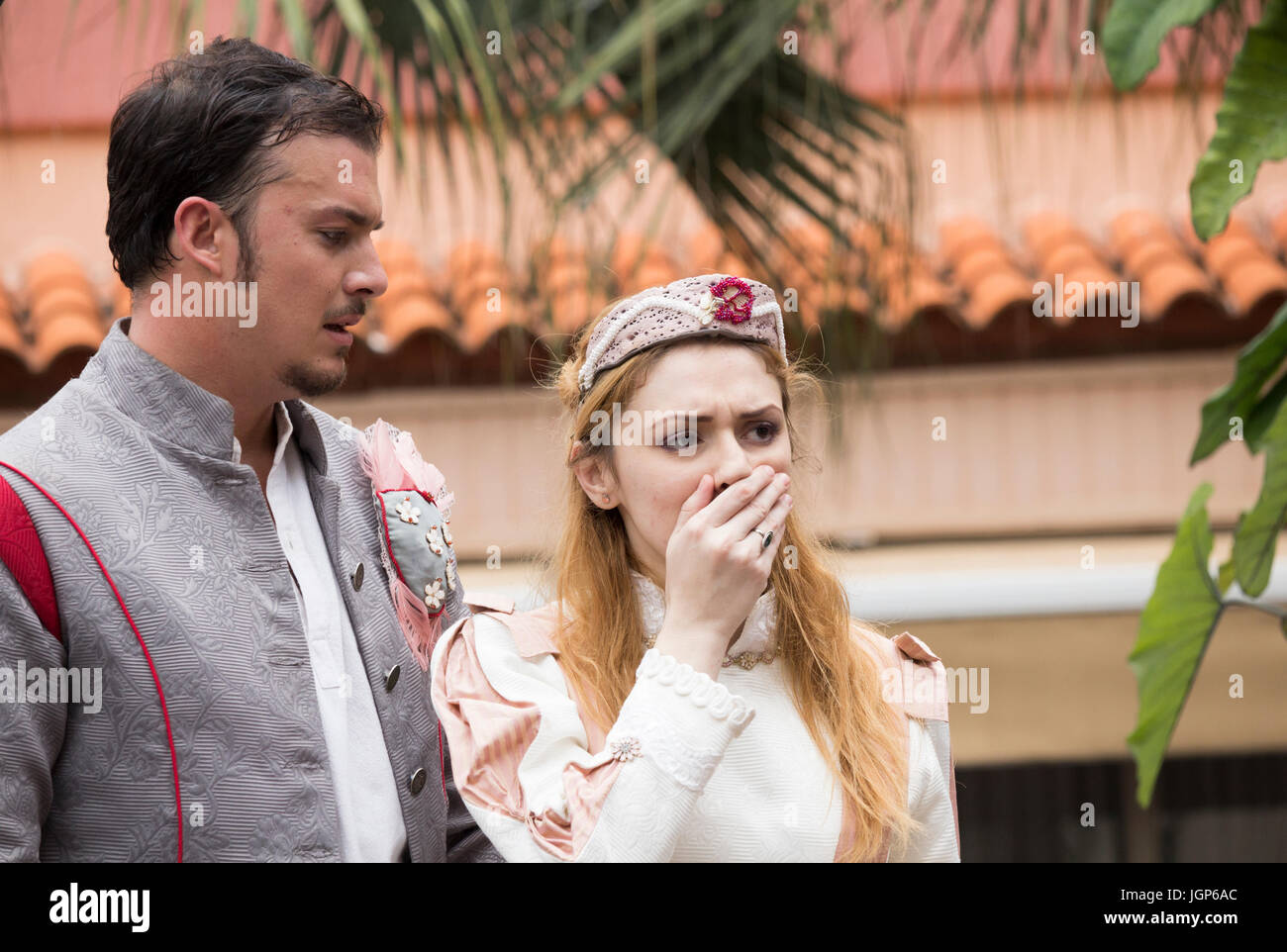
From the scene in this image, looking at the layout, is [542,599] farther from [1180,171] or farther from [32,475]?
[1180,171]

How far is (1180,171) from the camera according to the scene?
194 inches

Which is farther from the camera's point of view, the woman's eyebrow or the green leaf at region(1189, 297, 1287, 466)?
the woman's eyebrow

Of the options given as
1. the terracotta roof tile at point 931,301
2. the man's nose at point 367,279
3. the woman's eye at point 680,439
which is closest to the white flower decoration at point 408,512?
the man's nose at point 367,279

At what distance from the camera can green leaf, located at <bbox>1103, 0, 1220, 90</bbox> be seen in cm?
91

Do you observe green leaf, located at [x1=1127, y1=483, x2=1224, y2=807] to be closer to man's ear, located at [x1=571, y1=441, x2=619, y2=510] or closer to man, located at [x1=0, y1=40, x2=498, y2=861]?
man's ear, located at [x1=571, y1=441, x2=619, y2=510]

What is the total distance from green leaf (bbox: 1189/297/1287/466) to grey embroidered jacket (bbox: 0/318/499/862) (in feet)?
3.01

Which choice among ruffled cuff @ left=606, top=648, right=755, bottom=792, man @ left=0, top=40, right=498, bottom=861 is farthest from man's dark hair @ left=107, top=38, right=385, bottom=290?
ruffled cuff @ left=606, top=648, right=755, bottom=792

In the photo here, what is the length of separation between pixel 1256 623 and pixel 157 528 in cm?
387

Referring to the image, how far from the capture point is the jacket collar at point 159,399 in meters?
1.51

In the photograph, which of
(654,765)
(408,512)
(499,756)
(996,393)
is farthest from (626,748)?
(996,393)

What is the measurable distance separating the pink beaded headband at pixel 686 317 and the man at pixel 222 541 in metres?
0.27

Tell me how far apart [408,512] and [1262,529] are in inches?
41.1

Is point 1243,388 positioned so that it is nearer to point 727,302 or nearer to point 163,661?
point 727,302

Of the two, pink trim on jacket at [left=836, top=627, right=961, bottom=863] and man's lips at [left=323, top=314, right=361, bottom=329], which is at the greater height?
man's lips at [left=323, top=314, right=361, bottom=329]
